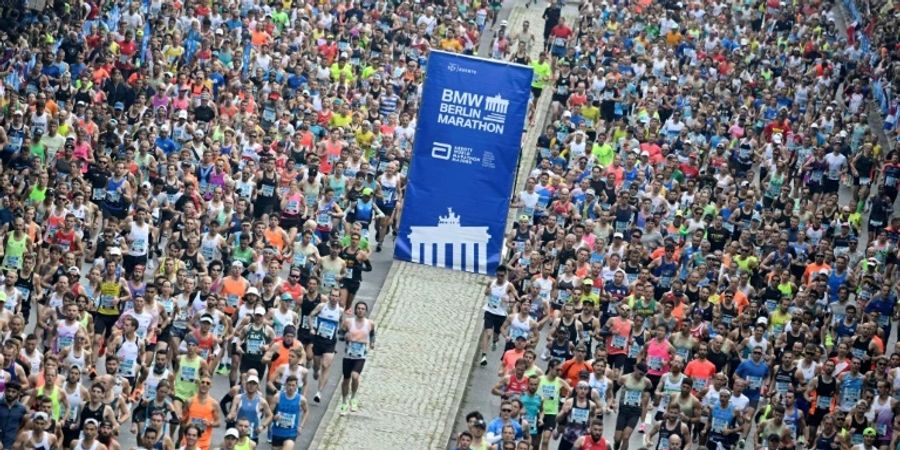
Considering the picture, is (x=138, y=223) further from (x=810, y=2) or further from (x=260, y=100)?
(x=810, y=2)

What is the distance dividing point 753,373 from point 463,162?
6652 mm

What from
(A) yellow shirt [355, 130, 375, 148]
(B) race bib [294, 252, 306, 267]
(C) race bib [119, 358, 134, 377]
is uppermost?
(A) yellow shirt [355, 130, 375, 148]

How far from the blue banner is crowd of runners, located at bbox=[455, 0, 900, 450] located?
0.62 m

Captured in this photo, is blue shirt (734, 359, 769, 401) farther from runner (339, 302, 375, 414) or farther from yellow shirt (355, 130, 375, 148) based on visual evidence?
yellow shirt (355, 130, 375, 148)

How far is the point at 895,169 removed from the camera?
4034 centimetres

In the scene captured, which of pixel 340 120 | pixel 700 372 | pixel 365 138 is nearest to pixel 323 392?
pixel 700 372

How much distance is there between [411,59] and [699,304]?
1406cm

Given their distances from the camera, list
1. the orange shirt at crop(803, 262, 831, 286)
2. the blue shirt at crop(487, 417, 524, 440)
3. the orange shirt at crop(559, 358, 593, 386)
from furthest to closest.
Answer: the orange shirt at crop(803, 262, 831, 286), the orange shirt at crop(559, 358, 593, 386), the blue shirt at crop(487, 417, 524, 440)

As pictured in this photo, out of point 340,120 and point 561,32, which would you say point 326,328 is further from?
point 561,32

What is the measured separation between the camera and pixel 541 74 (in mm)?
45594

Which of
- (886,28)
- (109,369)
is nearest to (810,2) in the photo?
(886,28)

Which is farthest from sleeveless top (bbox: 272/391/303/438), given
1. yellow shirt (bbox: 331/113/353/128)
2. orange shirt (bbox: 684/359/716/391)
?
yellow shirt (bbox: 331/113/353/128)

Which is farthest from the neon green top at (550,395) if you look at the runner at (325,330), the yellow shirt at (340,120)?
the yellow shirt at (340,120)

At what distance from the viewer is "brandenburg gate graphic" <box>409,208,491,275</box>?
3578 centimetres
